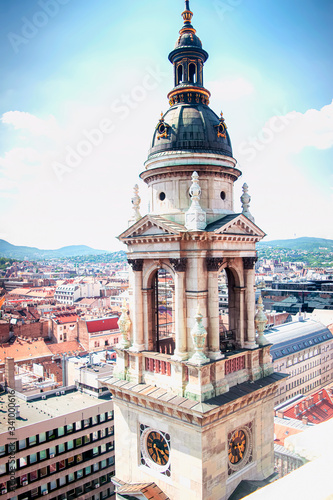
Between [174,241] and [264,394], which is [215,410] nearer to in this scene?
[264,394]

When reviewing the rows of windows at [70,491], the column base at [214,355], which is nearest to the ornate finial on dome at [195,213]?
the column base at [214,355]

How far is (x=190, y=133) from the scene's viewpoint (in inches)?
736

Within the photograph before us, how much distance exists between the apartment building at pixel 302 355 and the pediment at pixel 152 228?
2657 inches

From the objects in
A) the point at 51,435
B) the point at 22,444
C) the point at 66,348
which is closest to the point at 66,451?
the point at 51,435

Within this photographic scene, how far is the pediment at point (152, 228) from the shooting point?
56.7ft

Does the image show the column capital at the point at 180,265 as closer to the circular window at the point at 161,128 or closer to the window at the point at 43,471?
the circular window at the point at 161,128

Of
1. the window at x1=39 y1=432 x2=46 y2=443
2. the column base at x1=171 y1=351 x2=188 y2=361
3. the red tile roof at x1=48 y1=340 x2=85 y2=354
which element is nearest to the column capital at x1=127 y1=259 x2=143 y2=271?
the column base at x1=171 y1=351 x2=188 y2=361

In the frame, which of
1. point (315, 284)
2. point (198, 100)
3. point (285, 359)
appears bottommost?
point (285, 359)

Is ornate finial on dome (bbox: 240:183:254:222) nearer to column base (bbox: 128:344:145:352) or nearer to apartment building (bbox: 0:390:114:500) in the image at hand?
column base (bbox: 128:344:145:352)

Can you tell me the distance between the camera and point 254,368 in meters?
19.1

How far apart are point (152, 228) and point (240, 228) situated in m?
4.12

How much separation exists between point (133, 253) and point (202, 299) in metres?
4.23

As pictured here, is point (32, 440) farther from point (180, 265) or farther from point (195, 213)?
point (195, 213)

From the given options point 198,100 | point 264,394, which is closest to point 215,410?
point 264,394
